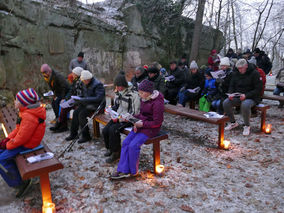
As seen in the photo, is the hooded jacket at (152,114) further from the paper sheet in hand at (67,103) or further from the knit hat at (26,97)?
the paper sheet in hand at (67,103)

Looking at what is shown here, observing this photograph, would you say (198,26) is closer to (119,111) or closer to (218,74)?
(218,74)

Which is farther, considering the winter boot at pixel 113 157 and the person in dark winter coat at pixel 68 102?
the person in dark winter coat at pixel 68 102

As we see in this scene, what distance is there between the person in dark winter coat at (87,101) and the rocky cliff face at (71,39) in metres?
3.54

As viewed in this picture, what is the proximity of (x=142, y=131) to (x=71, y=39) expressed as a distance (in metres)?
6.69

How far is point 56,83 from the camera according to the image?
5.55 metres

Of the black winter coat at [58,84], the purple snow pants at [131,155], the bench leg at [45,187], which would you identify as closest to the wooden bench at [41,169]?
the bench leg at [45,187]

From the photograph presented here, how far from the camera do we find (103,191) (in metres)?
3.21

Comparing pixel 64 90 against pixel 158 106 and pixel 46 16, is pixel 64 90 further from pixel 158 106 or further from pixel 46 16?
pixel 46 16

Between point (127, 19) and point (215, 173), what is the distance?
9347 mm

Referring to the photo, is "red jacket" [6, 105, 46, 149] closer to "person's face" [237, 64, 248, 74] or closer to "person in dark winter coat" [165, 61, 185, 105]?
"person's face" [237, 64, 248, 74]

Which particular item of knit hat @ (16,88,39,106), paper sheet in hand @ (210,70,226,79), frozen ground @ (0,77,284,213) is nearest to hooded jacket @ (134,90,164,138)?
frozen ground @ (0,77,284,213)

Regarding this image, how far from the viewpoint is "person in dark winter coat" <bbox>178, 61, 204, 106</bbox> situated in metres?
6.60

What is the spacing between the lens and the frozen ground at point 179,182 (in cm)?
291

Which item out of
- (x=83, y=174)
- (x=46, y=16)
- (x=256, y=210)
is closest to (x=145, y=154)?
(x=83, y=174)
